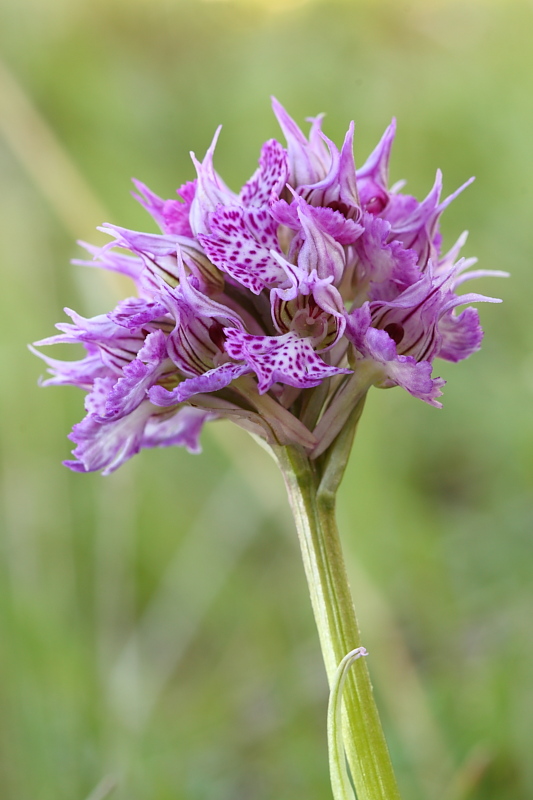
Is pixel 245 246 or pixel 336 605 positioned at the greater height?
pixel 245 246

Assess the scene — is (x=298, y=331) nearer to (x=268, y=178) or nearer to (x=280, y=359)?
(x=280, y=359)

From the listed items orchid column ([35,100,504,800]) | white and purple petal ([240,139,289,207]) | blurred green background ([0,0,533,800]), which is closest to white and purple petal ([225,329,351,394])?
orchid column ([35,100,504,800])

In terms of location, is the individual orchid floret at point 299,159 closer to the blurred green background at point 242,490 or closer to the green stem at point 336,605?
the green stem at point 336,605

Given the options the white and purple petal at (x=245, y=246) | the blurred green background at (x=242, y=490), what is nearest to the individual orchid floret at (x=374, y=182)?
the white and purple petal at (x=245, y=246)

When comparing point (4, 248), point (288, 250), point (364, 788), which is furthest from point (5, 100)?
point (364, 788)

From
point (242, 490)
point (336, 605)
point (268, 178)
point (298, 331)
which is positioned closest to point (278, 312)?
point (298, 331)

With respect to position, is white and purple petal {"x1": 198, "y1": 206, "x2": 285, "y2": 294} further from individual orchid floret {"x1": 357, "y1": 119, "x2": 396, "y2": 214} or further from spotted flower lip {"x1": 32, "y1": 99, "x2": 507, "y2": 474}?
individual orchid floret {"x1": 357, "y1": 119, "x2": 396, "y2": 214}

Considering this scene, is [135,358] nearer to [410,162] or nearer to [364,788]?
[364,788]
